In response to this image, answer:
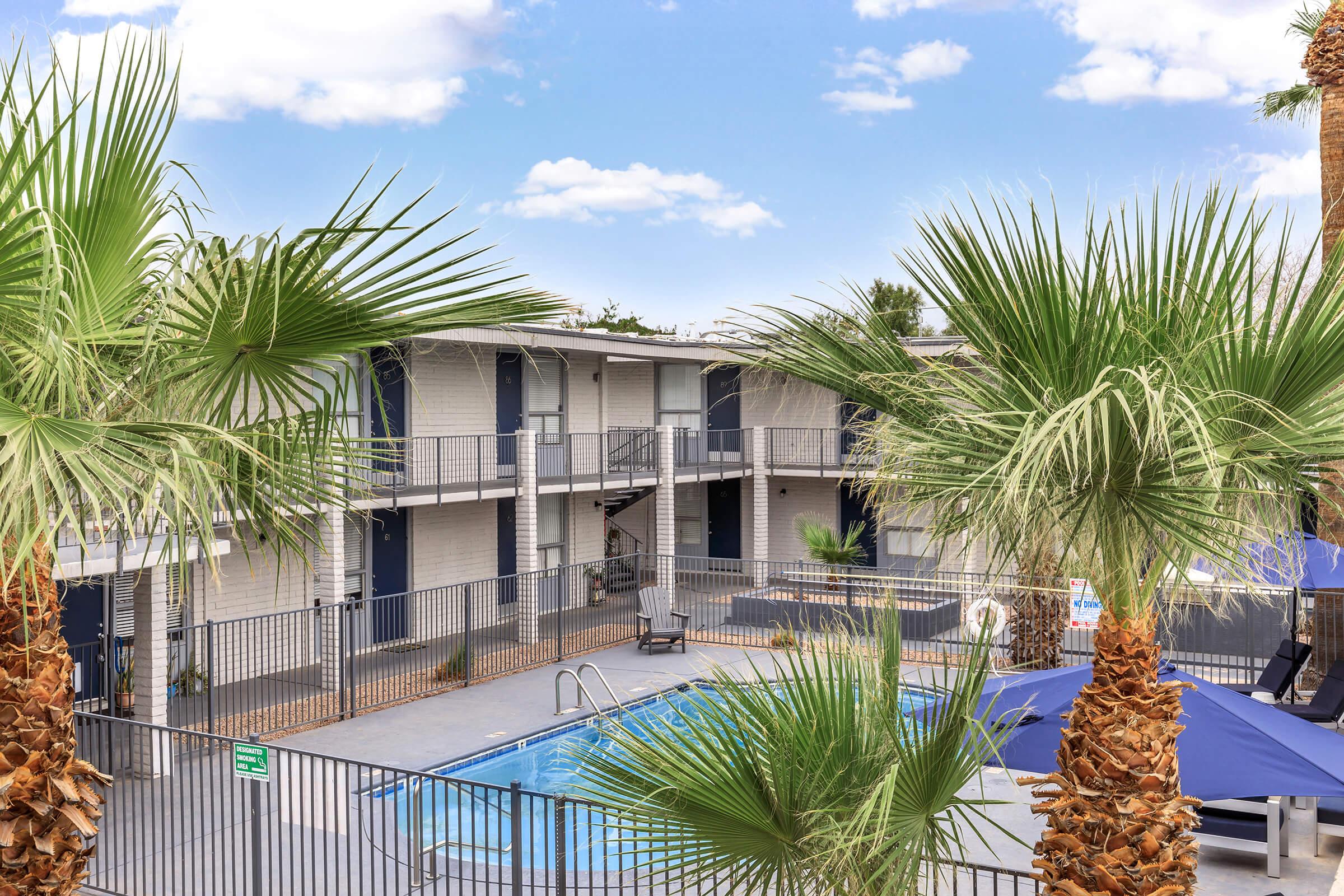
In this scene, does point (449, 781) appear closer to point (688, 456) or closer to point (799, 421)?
point (688, 456)

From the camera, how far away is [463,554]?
2183 centimetres

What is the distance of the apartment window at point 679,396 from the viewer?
95.1 feet

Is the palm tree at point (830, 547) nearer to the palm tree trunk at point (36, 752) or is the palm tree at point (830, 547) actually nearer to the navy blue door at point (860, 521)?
the navy blue door at point (860, 521)

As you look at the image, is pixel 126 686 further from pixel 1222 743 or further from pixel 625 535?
pixel 625 535

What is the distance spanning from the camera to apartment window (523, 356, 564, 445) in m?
23.7

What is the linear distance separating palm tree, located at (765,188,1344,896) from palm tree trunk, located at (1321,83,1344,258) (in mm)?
12656

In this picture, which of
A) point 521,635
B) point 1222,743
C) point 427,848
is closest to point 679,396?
point 521,635

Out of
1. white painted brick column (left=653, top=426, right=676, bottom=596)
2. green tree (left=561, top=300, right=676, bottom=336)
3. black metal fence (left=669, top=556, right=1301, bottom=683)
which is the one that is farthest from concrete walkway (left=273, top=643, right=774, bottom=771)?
green tree (left=561, top=300, right=676, bottom=336)

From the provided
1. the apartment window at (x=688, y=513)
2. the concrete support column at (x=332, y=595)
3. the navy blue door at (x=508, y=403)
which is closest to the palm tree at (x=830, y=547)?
the apartment window at (x=688, y=513)

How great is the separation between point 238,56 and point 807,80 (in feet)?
171

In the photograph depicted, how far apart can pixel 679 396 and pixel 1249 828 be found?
2105 cm

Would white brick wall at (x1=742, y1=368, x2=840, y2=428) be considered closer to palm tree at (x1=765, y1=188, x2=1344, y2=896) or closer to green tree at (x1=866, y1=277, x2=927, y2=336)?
palm tree at (x1=765, y1=188, x2=1344, y2=896)

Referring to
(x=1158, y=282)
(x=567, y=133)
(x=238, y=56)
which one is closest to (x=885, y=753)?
(x=1158, y=282)

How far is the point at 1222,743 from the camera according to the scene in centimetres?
736
